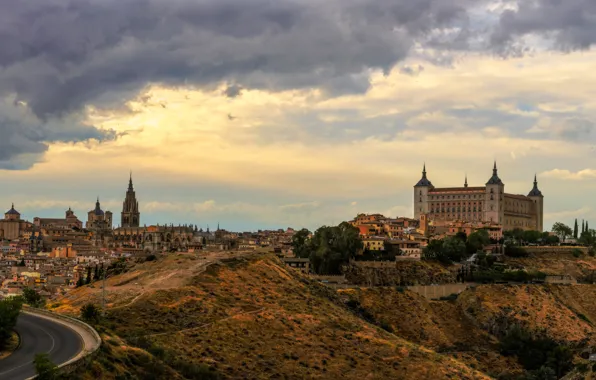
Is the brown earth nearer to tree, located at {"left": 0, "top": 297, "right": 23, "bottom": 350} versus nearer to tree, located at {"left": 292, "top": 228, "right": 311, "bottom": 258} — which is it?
tree, located at {"left": 0, "top": 297, "right": 23, "bottom": 350}

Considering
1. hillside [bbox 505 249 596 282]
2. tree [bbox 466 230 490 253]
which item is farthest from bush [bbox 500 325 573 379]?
tree [bbox 466 230 490 253]

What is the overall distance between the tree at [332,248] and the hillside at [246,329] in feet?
118

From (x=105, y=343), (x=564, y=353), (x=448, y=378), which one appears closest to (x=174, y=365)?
(x=105, y=343)

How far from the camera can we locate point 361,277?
13525 centimetres

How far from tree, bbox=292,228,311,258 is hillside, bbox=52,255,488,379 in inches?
1765

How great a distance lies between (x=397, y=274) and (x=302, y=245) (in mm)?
19730

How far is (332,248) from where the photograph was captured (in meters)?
139

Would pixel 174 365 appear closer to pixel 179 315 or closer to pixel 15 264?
pixel 179 315

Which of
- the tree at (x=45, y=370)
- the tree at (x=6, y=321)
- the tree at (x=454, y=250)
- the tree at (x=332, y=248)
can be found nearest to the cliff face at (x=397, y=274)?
the tree at (x=332, y=248)

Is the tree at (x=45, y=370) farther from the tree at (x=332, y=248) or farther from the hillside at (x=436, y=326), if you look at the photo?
the tree at (x=332, y=248)

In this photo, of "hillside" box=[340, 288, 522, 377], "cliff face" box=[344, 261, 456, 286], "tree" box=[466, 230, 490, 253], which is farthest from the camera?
"tree" box=[466, 230, 490, 253]

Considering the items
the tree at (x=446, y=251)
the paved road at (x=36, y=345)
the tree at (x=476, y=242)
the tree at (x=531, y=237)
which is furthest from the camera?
the tree at (x=531, y=237)

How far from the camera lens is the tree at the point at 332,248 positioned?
135750 mm

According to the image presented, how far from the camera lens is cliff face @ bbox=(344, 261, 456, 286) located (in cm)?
13488
